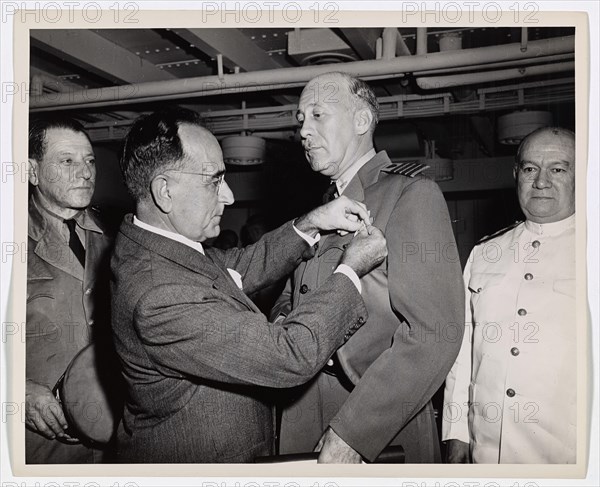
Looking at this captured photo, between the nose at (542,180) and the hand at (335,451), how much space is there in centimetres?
98

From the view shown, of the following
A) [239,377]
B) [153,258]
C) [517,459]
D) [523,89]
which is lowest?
[517,459]

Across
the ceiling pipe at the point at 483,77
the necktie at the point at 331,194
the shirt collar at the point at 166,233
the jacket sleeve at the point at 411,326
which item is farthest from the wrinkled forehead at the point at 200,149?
the ceiling pipe at the point at 483,77

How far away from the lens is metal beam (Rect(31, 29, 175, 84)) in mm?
→ 2186

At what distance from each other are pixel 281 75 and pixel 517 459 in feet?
6.73

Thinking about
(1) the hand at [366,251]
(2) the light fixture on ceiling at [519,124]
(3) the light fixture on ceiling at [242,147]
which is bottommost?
(1) the hand at [366,251]

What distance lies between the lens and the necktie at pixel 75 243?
2.33 m

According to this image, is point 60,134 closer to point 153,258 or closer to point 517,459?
point 153,258

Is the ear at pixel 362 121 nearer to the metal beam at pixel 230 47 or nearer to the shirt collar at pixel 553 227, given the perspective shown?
the shirt collar at pixel 553 227

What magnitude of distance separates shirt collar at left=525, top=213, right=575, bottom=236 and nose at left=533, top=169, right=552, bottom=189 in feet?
0.39

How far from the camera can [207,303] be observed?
1.52 metres

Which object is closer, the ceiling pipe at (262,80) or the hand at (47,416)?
the hand at (47,416)

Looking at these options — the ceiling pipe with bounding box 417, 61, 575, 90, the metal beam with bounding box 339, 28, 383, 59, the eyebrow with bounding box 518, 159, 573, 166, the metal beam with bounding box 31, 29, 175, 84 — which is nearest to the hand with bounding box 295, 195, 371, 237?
the eyebrow with bounding box 518, 159, 573, 166

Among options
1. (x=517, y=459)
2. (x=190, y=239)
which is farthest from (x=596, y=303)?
(x=190, y=239)

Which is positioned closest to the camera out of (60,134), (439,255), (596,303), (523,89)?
(439,255)
